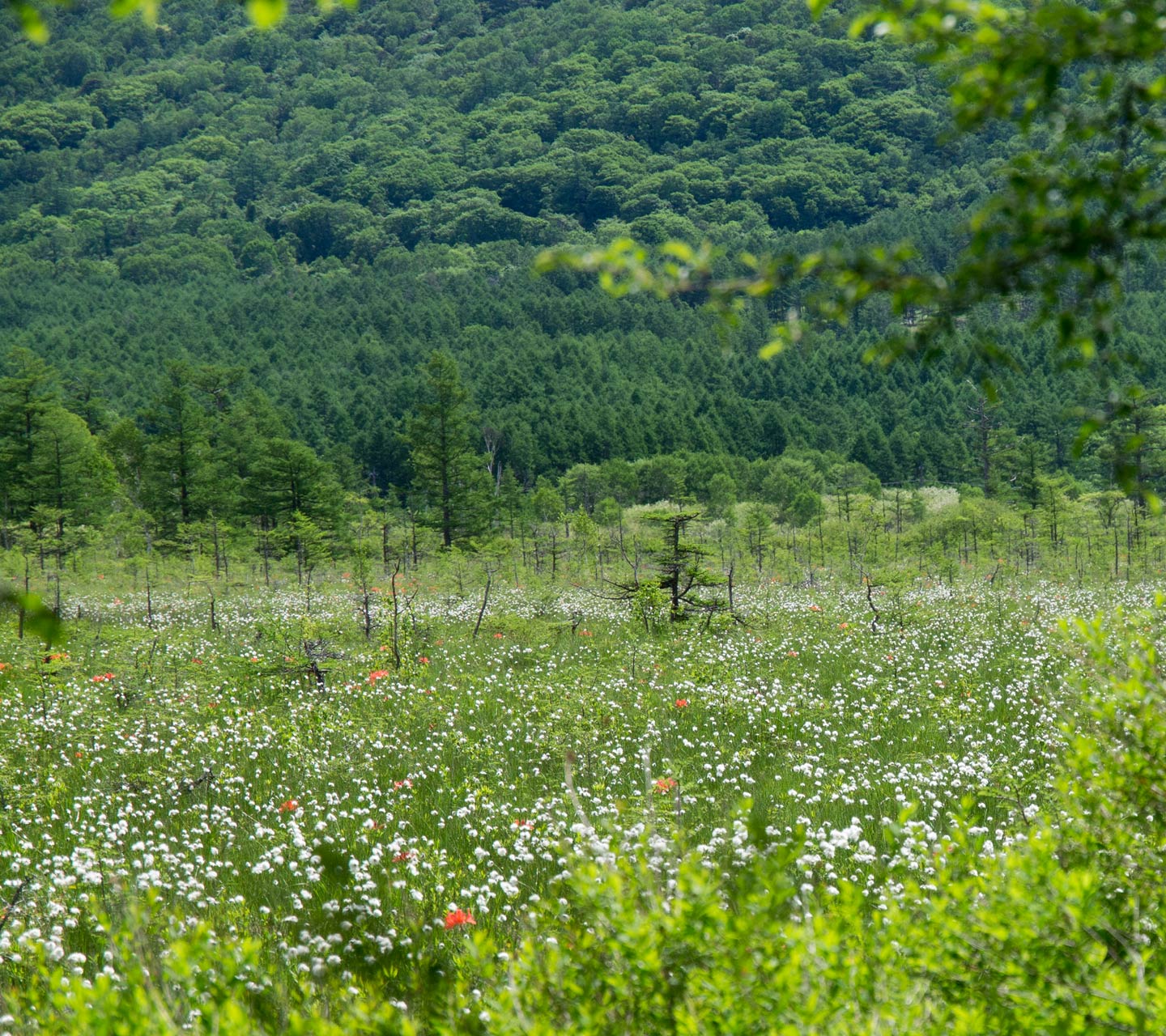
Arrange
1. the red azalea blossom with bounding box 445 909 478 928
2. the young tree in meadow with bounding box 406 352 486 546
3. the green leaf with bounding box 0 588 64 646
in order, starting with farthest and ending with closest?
the young tree in meadow with bounding box 406 352 486 546, the red azalea blossom with bounding box 445 909 478 928, the green leaf with bounding box 0 588 64 646


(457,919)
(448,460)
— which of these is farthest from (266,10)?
(448,460)

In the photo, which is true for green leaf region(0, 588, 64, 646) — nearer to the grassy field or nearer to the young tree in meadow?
the grassy field

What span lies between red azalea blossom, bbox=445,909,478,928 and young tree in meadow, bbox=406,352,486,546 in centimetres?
4201

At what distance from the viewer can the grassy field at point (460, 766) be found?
5.93 metres

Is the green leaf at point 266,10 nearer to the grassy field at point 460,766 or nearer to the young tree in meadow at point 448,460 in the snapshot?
the grassy field at point 460,766

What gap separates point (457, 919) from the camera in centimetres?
536

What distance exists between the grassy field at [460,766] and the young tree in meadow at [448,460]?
31.3 metres

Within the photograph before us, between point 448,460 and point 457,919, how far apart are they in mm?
43464

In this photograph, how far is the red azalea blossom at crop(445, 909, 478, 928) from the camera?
17.3 feet

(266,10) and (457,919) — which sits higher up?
(266,10)

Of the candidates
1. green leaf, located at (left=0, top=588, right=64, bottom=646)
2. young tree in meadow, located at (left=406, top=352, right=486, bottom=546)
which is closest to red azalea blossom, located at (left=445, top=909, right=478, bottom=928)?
green leaf, located at (left=0, top=588, right=64, bottom=646)

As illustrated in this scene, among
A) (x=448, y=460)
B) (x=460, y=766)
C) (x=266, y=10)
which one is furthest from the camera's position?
(x=448, y=460)

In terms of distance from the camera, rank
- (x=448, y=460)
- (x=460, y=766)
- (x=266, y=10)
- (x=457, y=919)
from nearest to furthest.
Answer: (x=266, y=10), (x=457, y=919), (x=460, y=766), (x=448, y=460)

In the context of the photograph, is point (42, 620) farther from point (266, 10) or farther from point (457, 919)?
point (457, 919)
